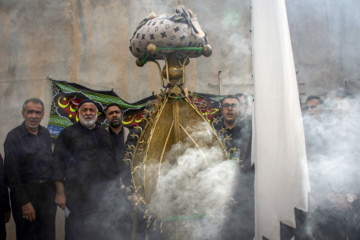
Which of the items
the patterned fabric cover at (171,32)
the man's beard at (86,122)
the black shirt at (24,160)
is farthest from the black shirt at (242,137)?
the black shirt at (24,160)

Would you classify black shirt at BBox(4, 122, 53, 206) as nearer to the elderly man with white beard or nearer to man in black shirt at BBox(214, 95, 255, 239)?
the elderly man with white beard

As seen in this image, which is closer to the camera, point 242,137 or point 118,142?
point 242,137

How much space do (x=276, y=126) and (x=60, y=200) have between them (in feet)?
8.33

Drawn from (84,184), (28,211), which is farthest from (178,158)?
(28,211)

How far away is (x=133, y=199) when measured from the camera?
2.63 metres

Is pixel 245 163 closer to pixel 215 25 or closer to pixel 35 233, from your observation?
pixel 35 233

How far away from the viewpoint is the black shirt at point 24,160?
11.0ft

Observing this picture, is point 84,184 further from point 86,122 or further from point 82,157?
point 86,122

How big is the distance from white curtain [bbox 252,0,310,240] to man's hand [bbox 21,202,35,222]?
8.05 ft

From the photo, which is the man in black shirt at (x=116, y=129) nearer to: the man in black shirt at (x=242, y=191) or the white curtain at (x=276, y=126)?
the man in black shirt at (x=242, y=191)

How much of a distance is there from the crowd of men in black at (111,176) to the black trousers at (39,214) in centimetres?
1

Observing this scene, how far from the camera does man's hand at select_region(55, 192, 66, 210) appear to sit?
3.43 metres

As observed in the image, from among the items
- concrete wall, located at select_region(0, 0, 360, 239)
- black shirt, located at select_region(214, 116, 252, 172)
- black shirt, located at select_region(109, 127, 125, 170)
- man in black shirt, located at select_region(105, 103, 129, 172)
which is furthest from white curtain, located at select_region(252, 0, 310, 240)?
concrete wall, located at select_region(0, 0, 360, 239)

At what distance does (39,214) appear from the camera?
3.51 meters
